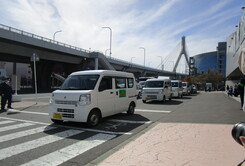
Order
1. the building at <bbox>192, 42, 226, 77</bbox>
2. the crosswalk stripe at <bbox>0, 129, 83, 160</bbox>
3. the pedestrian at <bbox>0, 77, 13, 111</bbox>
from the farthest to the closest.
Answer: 1. the building at <bbox>192, 42, 226, 77</bbox>
2. the pedestrian at <bbox>0, 77, 13, 111</bbox>
3. the crosswalk stripe at <bbox>0, 129, 83, 160</bbox>

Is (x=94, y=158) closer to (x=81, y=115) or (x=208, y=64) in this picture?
(x=81, y=115)

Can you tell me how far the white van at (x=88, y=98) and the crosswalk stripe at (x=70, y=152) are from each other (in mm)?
1270

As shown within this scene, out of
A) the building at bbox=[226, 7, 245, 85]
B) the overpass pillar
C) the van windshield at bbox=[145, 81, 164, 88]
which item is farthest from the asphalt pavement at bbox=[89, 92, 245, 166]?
the overpass pillar

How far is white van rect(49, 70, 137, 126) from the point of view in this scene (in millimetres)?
6887

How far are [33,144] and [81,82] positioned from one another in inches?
119

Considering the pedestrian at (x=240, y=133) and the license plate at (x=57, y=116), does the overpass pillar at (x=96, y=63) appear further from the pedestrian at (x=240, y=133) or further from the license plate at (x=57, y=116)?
the pedestrian at (x=240, y=133)

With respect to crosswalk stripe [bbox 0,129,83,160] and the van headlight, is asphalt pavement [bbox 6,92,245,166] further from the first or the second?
the van headlight

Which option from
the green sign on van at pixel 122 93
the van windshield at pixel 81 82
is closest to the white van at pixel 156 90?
the green sign on van at pixel 122 93

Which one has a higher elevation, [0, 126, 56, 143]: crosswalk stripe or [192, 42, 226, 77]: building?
[192, 42, 226, 77]: building

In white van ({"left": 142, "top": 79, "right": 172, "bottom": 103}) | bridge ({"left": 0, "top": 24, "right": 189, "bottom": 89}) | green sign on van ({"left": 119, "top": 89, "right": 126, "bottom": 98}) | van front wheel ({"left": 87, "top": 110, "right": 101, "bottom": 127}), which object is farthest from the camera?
bridge ({"left": 0, "top": 24, "right": 189, "bottom": 89})

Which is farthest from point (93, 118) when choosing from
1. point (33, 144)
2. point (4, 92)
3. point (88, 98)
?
point (4, 92)

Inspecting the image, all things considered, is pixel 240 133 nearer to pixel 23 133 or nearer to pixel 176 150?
pixel 176 150

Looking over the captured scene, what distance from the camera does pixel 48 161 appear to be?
13.8ft

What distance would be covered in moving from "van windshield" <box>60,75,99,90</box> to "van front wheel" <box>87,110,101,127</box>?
916 millimetres
